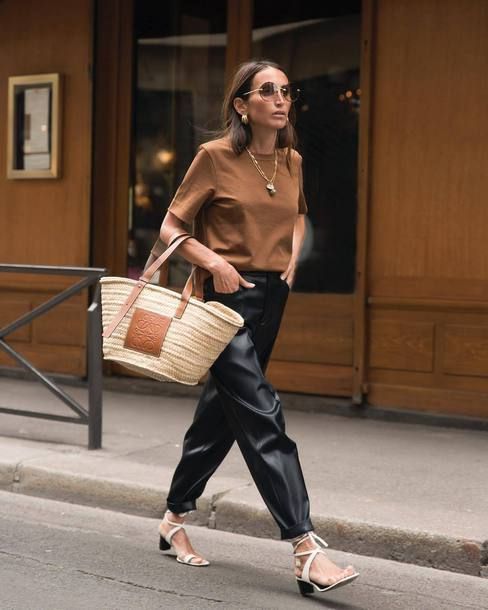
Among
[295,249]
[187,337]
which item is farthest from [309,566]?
[295,249]

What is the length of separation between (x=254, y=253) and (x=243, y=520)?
161 cm

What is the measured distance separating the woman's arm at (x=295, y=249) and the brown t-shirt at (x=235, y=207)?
7cm

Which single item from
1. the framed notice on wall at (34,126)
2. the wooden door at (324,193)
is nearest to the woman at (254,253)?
the wooden door at (324,193)

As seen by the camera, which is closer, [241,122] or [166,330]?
[166,330]

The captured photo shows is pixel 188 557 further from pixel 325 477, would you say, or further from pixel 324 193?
pixel 324 193

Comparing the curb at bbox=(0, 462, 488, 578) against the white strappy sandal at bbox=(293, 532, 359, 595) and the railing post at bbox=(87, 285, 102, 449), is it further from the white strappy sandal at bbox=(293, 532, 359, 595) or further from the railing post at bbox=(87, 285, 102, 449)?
the white strappy sandal at bbox=(293, 532, 359, 595)

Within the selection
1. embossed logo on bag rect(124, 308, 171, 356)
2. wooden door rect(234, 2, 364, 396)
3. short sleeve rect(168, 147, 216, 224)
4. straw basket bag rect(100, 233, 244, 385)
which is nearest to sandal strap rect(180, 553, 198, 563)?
straw basket bag rect(100, 233, 244, 385)

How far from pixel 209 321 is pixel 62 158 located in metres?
5.46

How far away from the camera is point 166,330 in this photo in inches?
165

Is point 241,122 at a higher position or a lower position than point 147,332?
higher

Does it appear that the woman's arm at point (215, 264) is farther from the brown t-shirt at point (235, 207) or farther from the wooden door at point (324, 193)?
the wooden door at point (324, 193)

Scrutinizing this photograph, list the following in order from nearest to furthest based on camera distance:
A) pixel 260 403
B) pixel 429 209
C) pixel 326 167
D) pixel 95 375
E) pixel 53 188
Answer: pixel 260 403 < pixel 95 375 < pixel 429 209 < pixel 326 167 < pixel 53 188

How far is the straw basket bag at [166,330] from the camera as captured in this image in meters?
4.16

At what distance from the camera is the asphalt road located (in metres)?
4.27
